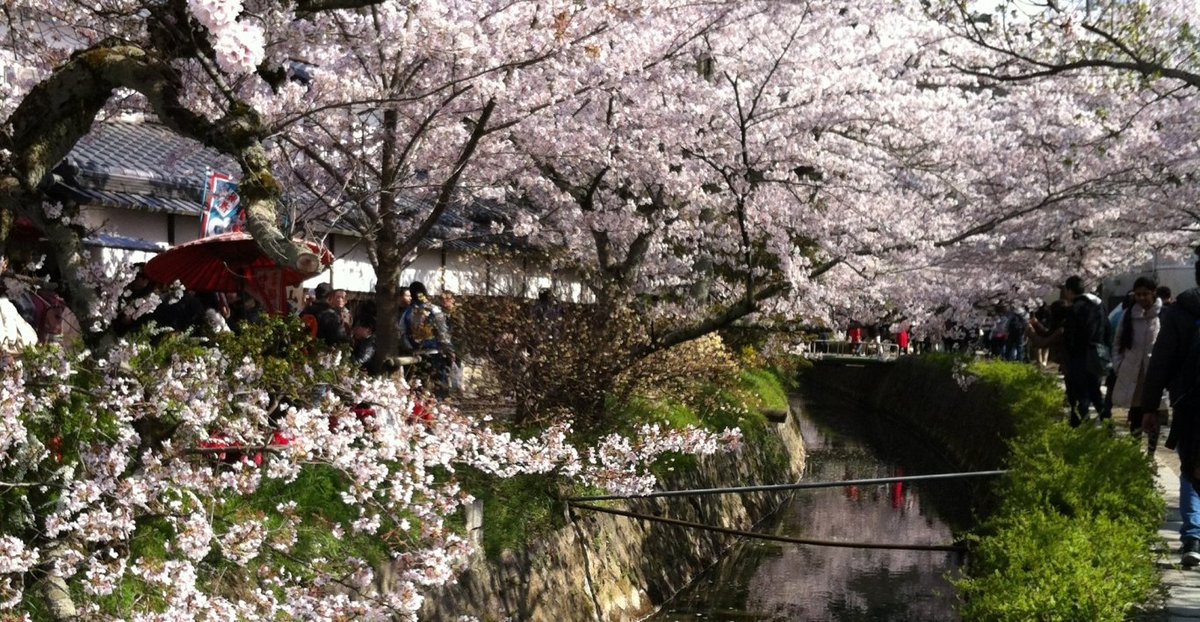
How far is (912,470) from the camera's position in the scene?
1936cm

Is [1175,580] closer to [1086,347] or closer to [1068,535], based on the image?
[1068,535]

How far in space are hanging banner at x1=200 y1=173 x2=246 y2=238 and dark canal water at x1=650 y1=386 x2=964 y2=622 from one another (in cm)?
493

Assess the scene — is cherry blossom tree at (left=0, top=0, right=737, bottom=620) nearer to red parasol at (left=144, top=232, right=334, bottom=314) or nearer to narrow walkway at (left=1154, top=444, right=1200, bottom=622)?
narrow walkway at (left=1154, top=444, right=1200, bottom=622)

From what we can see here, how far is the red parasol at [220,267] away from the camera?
1044 cm

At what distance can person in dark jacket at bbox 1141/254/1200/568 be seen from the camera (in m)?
6.85

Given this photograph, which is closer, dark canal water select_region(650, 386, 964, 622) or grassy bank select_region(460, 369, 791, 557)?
grassy bank select_region(460, 369, 791, 557)

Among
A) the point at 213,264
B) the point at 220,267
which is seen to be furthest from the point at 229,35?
the point at 220,267

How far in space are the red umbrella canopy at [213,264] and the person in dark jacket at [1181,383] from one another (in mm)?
6334

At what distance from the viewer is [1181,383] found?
22.9 ft

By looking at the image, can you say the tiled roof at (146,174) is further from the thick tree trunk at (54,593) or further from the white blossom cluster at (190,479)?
the thick tree trunk at (54,593)

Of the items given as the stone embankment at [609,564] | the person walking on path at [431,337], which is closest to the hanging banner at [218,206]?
the person walking on path at [431,337]

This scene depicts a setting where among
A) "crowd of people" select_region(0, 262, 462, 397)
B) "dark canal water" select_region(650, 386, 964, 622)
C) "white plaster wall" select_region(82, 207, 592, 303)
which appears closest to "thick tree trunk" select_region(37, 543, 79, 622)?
"crowd of people" select_region(0, 262, 462, 397)

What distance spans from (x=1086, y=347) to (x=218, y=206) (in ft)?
27.8

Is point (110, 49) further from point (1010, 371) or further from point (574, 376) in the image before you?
point (1010, 371)
